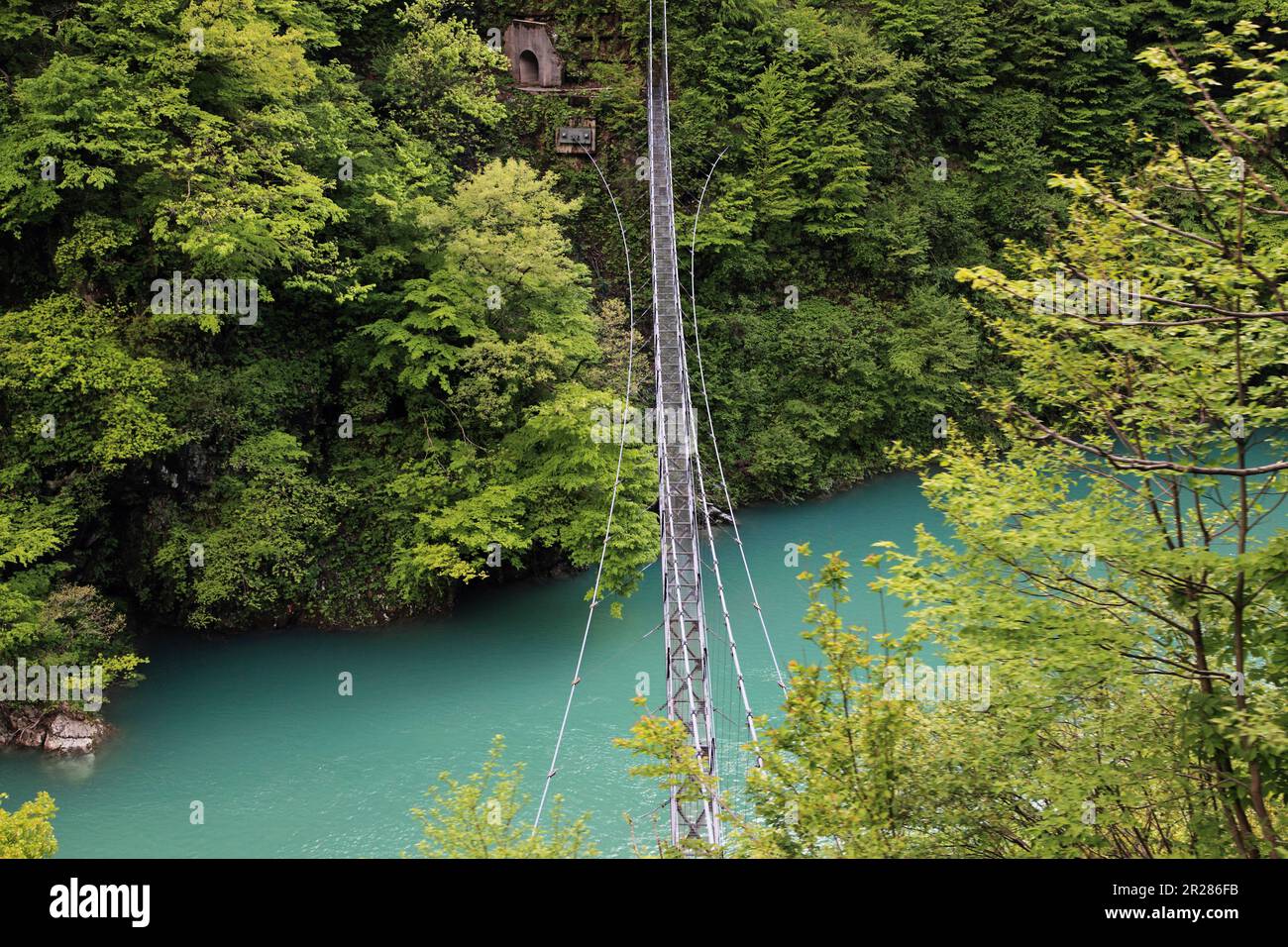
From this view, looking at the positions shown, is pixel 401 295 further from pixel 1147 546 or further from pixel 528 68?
pixel 1147 546

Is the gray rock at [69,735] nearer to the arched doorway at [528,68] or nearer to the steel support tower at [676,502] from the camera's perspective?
the steel support tower at [676,502]

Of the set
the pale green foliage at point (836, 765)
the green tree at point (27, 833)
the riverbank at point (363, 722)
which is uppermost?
the pale green foliage at point (836, 765)

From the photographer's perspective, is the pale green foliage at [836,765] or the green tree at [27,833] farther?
the green tree at [27,833]

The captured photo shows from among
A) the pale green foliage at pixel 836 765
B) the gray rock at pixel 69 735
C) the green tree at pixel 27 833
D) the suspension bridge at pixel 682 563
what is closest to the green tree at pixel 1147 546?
the pale green foliage at pixel 836 765

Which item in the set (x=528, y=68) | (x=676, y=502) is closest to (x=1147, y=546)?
(x=676, y=502)
